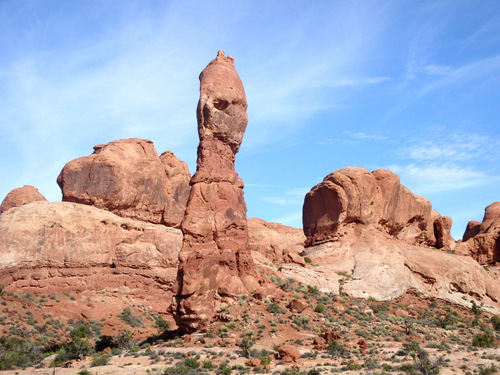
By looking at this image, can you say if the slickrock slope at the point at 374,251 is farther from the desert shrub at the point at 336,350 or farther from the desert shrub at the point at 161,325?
the desert shrub at the point at 336,350

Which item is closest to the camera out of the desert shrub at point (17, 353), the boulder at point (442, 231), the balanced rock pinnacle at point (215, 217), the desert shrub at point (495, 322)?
the balanced rock pinnacle at point (215, 217)

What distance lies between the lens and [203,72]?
3428cm

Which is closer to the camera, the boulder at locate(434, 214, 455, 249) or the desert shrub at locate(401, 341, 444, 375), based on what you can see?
the desert shrub at locate(401, 341, 444, 375)

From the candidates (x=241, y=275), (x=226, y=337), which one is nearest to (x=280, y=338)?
(x=226, y=337)

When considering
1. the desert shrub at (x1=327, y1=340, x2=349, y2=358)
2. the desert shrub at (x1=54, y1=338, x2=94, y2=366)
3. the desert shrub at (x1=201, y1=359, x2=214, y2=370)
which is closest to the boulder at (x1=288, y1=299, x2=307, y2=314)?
the desert shrub at (x1=327, y1=340, x2=349, y2=358)

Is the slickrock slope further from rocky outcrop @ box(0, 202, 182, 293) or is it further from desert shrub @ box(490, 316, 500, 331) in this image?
rocky outcrop @ box(0, 202, 182, 293)

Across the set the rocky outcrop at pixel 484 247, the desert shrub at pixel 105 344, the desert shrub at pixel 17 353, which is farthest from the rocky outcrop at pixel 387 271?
the desert shrub at pixel 17 353

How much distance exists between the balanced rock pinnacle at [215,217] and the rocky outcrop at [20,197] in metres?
44.9

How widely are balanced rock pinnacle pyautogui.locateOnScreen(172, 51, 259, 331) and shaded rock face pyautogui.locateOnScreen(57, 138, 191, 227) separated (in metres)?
23.7

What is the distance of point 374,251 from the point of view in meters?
43.0

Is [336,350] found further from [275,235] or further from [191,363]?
[275,235]

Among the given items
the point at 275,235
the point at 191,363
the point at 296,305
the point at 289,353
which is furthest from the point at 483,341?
the point at 275,235

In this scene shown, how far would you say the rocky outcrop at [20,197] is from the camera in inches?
2810

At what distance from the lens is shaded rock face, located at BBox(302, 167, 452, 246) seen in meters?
45.1
